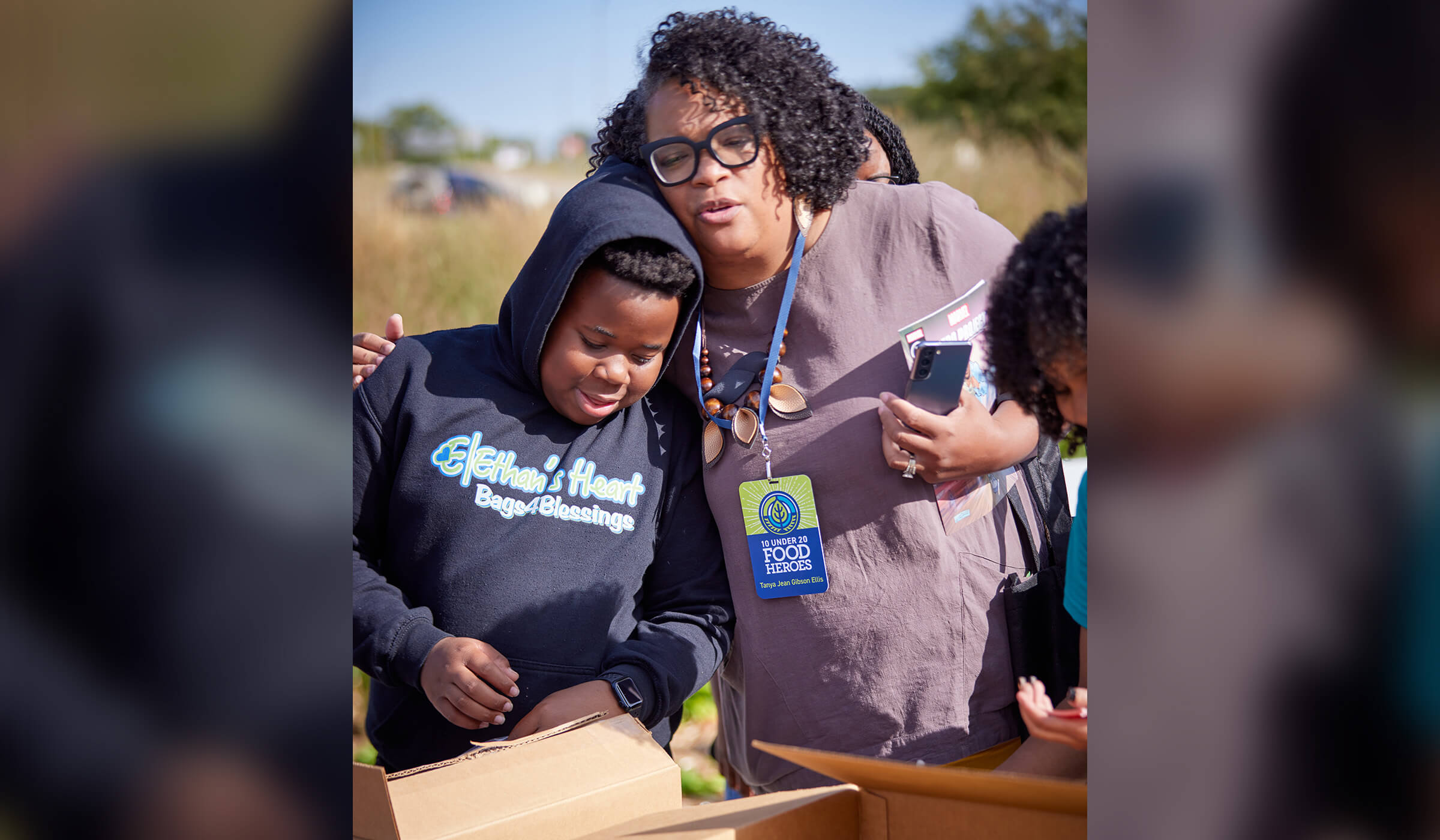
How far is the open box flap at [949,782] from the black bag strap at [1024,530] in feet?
1.76

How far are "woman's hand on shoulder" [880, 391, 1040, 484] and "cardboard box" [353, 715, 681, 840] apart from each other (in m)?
0.50

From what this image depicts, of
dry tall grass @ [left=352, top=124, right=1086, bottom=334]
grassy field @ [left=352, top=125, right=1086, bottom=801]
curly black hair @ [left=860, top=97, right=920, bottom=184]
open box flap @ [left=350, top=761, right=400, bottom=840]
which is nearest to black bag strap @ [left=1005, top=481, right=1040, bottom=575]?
curly black hair @ [left=860, top=97, right=920, bottom=184]

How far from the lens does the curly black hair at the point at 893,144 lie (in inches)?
67.7

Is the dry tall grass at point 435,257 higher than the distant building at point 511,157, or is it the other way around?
the distant building at point 511,157

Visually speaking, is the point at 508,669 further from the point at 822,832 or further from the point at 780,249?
the point at 780,249

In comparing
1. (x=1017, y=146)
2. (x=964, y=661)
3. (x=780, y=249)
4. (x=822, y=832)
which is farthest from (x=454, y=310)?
(x=822, y=832)

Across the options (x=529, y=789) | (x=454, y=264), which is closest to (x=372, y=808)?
(x=529, y=789)

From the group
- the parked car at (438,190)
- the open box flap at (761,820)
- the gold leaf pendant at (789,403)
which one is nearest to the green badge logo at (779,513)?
the gold leaf pendant at (789,403)

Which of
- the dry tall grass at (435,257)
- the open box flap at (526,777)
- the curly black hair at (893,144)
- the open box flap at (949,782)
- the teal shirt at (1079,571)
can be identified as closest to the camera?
the open box flap at (949,782)

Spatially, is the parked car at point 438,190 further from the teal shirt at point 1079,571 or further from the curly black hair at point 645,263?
the teal shirt at point 1079,571

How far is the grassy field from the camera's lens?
316cm
